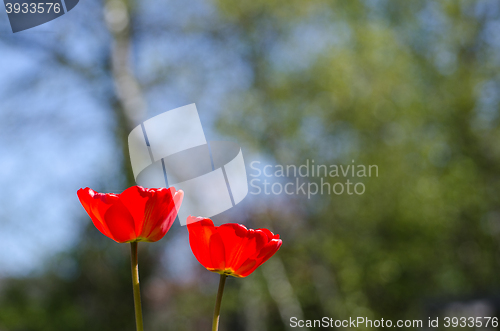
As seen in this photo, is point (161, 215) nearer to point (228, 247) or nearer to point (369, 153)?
point (228, 247)

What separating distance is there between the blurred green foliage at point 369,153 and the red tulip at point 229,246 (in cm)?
185

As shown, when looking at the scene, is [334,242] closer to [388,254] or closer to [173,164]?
[388,254]

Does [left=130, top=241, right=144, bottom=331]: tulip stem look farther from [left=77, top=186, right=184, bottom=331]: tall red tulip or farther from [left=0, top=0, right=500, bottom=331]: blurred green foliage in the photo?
[left=0, top=0, right=500, bottom=331]: blurred green foliage

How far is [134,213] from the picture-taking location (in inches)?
9.9

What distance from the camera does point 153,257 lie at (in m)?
1.93

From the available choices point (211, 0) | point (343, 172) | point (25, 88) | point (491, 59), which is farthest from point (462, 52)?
point (25, 88)

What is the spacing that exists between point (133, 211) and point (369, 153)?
2.12 metres

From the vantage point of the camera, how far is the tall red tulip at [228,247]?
0.26m

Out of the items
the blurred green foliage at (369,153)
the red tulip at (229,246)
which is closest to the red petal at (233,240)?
the red tulip at (229,246)

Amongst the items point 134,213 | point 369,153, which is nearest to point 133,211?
point 134,213

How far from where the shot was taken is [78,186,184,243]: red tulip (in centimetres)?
25

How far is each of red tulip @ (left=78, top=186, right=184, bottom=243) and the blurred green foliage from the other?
1867 millimetres

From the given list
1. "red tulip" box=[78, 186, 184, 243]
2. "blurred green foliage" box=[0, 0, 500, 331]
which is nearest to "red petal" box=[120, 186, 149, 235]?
"red tulip" box=[78, 186, 184, 243]

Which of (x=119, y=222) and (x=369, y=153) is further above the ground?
(x=119, y=222)
